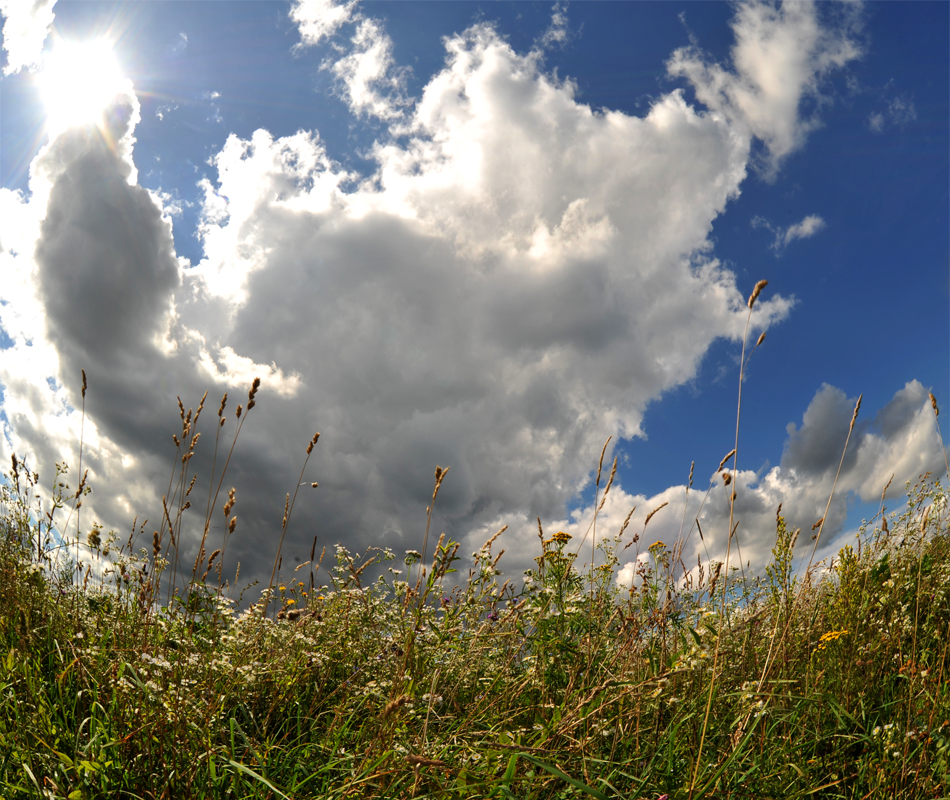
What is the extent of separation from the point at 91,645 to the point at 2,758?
650 millimetres

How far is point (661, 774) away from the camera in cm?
190

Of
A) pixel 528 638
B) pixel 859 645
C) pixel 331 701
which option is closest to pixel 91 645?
pixel 331 701

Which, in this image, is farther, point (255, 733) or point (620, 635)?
point (620, 635)

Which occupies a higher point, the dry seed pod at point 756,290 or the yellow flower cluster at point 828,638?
the dry seed pod at point 756,290

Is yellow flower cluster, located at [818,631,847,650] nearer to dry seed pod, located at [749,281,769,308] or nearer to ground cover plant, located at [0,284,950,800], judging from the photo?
ground cover plant, located at [0,284,950,800]

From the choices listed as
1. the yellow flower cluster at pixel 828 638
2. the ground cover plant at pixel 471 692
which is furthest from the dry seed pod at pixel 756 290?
the yellow flower cluster at pixel 828 638

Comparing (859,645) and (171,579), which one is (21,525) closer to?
(171,579)

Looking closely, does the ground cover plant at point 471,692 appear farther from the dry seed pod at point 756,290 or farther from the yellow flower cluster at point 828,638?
the dry seed pod at point 756,290

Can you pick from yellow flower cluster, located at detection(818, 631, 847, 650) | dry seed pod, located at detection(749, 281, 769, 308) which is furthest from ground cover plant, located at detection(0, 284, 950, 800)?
dry seed pod, located at detection(749, 281, 769, 308)

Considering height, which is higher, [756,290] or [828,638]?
[756,290]

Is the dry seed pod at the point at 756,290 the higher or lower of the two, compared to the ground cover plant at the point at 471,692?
higher

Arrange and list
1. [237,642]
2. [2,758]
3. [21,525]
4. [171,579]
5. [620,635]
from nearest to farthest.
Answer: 1. [2,758]
2. [237,642]
3. [620,635]
4. [171,579]
5. [21,525]

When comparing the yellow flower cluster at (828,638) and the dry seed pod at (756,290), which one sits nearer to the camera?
the dry seed pod at (756,290)

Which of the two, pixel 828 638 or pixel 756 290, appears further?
pixel 828 638
